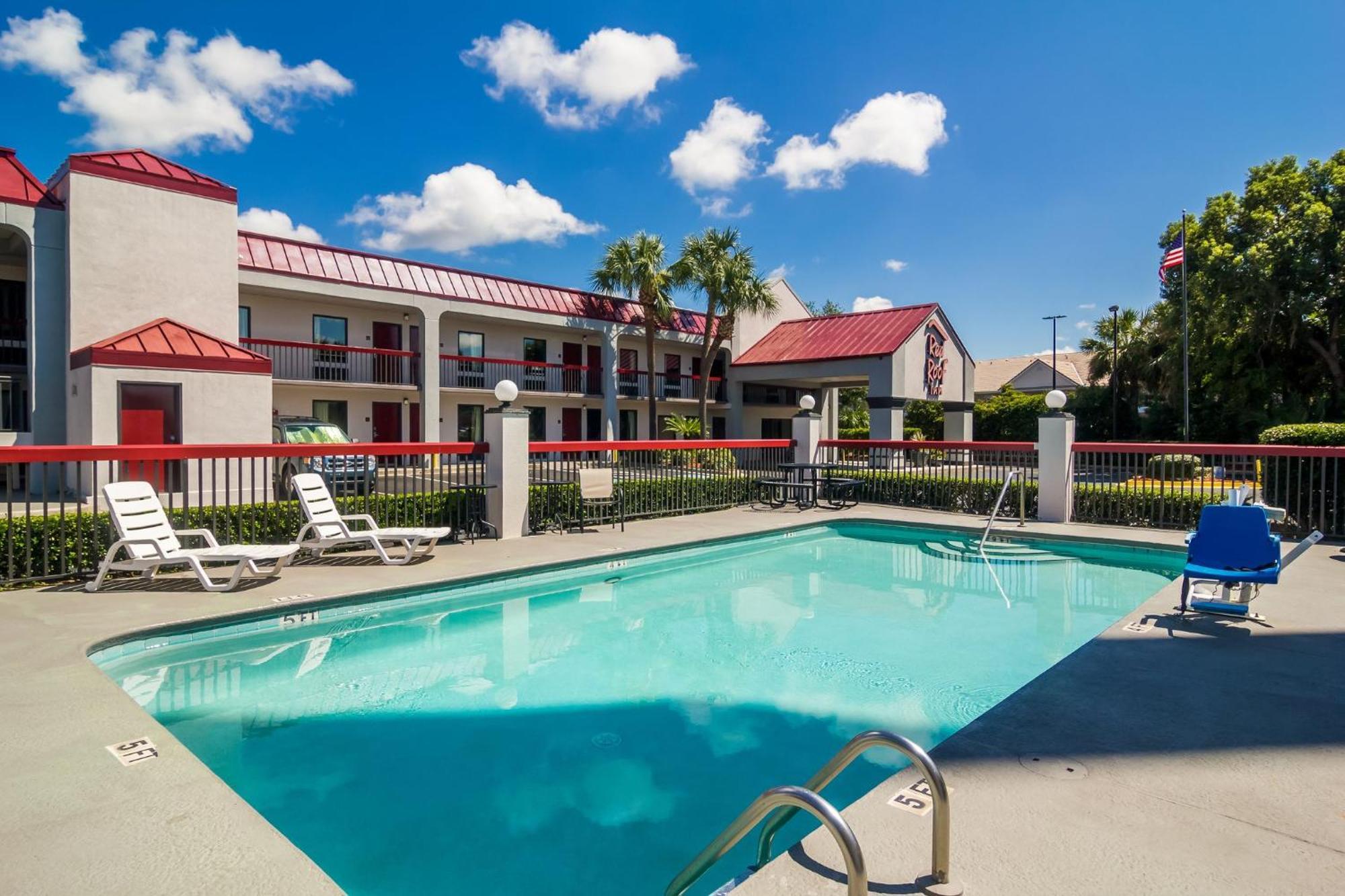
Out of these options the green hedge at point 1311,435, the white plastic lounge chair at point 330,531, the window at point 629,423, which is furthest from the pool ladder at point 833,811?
the window at point 629,423

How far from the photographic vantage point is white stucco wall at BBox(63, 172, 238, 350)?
50.3 ft

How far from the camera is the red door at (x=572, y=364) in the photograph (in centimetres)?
2820

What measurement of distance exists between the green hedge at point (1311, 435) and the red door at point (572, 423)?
21.2m

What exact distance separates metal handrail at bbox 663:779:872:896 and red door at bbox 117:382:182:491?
15.2 metres

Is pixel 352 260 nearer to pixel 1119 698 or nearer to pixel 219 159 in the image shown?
pixel 219 159

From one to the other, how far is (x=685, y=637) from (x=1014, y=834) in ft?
13.8

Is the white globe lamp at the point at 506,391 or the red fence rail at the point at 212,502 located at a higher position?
the white globe lamp at the point at 506,391

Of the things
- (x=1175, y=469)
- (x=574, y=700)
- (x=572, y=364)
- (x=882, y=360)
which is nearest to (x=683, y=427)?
(x=572, y=364)

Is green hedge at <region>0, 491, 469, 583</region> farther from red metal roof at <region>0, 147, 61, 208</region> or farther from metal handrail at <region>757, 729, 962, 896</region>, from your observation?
red metal roof at <region>0, 147, 61, 208</region>

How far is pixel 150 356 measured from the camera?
1420 centimetres

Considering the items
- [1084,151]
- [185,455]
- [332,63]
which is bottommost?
[185,455]

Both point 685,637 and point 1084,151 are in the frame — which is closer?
point 685,637

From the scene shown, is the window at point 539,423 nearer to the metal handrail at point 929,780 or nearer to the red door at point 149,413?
the red door at point 149,413

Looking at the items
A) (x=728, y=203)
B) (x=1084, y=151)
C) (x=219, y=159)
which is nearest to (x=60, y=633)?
(x=219, y=159)
